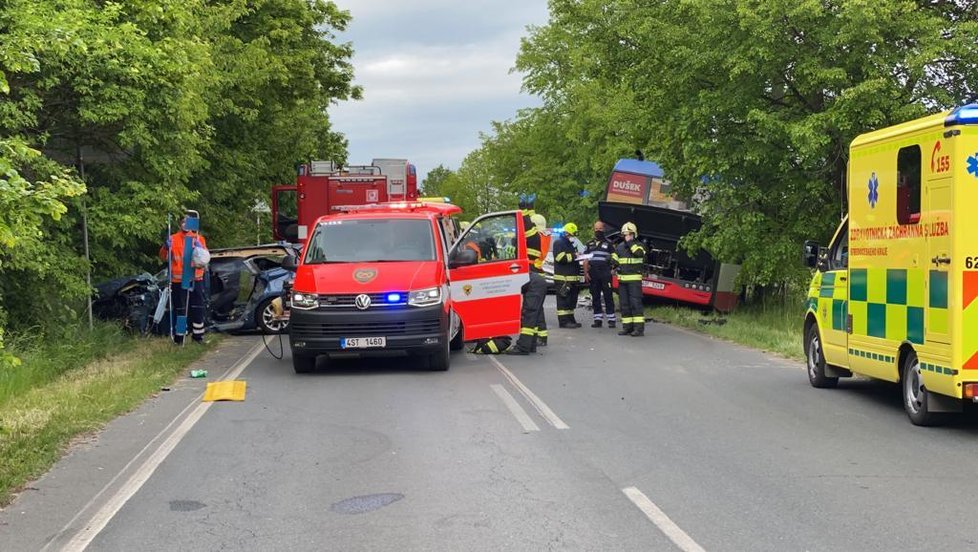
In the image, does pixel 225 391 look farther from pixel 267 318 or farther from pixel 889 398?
pixel 889 398

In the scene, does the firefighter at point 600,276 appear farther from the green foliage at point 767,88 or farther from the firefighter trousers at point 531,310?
the firefighter trousers at point 531,310

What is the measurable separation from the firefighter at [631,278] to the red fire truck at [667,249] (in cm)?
374

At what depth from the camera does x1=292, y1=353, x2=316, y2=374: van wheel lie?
1254cm

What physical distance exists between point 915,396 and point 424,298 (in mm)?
5728

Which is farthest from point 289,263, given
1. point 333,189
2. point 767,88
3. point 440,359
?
point 767,88

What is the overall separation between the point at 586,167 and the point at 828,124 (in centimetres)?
2704

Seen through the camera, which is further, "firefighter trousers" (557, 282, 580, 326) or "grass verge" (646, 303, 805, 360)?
"firefighter trousers" (557, 282, 580, 326)

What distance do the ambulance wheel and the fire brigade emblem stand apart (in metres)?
5.37

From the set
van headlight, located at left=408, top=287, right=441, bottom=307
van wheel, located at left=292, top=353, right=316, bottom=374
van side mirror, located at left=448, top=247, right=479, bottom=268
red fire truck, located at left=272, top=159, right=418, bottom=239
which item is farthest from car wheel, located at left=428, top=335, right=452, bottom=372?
red fire truck, located at left=272, top=159, right=418, bottom=239

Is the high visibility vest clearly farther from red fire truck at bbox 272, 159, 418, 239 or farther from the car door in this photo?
red fire truck at bbox 272, 159, 418, 239

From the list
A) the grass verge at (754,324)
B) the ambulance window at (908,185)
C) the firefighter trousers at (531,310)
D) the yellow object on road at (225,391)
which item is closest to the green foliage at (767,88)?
the grass verge at (754,324)

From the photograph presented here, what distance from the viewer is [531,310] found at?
48.2 feet

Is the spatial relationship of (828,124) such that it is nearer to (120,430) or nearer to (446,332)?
(446,332)

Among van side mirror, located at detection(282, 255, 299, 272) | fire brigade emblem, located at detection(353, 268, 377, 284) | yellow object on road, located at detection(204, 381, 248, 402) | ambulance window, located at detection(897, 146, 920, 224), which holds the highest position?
ambulance window, located at detection(897, 146, 920, 224)
